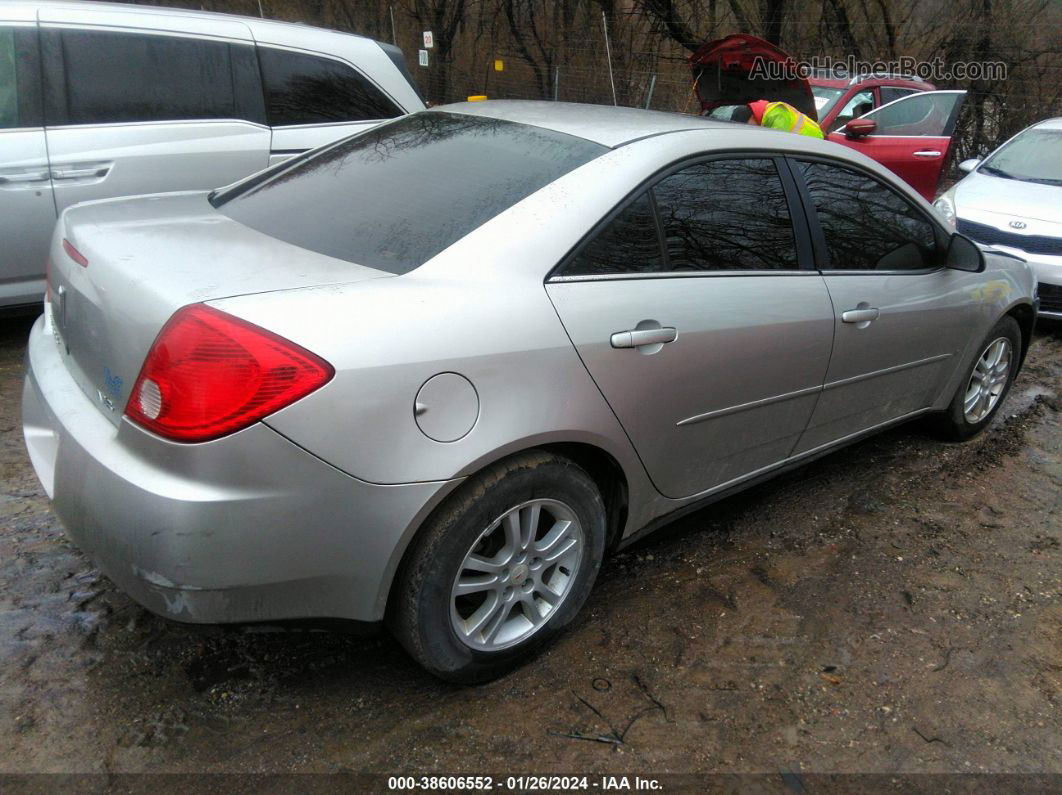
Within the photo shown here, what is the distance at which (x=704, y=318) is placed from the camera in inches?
104

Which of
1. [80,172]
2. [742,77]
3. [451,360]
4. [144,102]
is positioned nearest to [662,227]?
[451,360]

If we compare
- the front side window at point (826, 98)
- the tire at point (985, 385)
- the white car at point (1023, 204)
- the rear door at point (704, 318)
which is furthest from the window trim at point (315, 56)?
the front side window at point (826, 98)

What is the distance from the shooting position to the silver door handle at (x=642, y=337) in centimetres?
240

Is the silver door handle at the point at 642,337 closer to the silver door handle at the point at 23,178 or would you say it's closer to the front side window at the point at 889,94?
the silver door handle at the point at 23,178

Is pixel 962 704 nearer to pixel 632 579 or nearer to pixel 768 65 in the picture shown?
pixel 632 579

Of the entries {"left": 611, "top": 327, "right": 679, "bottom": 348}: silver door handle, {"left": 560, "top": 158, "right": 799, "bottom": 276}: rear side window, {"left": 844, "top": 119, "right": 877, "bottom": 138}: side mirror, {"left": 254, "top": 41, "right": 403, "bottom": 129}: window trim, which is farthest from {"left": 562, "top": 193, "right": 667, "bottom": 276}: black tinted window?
{"left": 844, "top": 119, "right": 877, "bottom": 138}: side mirror

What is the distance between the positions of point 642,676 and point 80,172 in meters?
Answer: 3.89

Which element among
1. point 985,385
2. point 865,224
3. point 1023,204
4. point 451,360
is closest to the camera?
point 451,360

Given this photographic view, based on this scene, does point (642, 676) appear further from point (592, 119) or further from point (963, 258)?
point (963, 258)

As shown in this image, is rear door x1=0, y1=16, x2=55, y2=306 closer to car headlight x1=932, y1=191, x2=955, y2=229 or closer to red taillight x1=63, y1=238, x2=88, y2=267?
red taillight x1=63, y1=238, x2=88, y2=267

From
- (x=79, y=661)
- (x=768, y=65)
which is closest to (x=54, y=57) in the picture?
(x=79, y=661)

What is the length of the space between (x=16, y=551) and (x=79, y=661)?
Answer: 716 mm

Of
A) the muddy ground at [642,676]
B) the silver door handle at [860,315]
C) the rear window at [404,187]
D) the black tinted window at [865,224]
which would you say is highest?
the rear window at [404,187]

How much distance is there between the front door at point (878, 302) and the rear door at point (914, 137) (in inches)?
213
